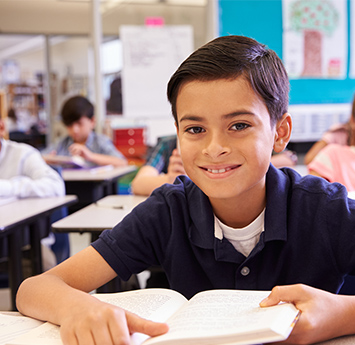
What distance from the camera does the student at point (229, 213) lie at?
1000 mm

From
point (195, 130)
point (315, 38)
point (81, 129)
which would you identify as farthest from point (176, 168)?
point (315, 38)

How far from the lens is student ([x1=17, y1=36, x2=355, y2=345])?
1000 mm

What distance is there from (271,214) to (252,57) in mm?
344

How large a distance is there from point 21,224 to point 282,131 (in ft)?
4.09

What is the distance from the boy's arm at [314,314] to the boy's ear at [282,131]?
0.42 m

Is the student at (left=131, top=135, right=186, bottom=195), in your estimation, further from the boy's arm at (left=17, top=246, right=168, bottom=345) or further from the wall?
the wall

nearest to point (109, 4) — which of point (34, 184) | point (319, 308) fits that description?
point (34, 184)

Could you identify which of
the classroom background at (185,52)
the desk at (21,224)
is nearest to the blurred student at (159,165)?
the desk at (21,224)

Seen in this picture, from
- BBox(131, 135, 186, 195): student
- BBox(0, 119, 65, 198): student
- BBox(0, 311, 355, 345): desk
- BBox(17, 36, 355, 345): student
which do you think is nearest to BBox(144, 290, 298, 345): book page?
BBox(0, 311, 355, 345): desk

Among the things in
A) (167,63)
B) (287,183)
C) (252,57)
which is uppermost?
(167,63)

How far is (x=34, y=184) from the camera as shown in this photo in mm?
2453

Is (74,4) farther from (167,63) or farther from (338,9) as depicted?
(338,9)

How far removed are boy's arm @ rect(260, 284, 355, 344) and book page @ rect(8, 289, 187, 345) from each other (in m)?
0.17

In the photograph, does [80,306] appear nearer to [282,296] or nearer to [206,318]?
[206,318]
